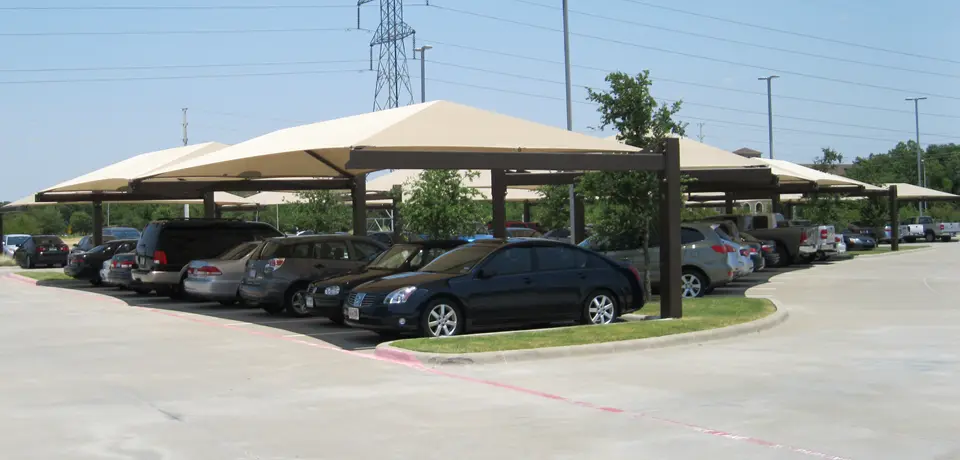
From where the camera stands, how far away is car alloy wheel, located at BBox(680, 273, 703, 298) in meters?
22.5

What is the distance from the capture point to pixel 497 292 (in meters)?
15.4

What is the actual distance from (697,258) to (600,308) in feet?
21.6

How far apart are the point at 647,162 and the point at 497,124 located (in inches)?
124

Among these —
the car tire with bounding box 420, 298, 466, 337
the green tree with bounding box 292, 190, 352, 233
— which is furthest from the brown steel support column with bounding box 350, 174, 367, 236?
the green tree with bounding box 292, 190, 352, 233

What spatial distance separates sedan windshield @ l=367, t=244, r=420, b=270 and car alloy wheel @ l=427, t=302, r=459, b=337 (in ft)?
9.72

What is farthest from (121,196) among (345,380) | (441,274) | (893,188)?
(893,188)

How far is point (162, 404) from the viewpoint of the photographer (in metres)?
10.3

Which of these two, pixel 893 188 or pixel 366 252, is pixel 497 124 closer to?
pixel 366 252

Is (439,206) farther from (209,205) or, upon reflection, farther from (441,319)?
(441,319)

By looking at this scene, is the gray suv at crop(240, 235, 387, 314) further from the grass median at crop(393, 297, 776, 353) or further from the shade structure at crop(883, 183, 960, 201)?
the shade structure at crop(883, 183, 960, 201)

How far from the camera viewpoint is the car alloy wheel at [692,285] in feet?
73.9

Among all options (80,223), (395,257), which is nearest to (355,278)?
(395,257)

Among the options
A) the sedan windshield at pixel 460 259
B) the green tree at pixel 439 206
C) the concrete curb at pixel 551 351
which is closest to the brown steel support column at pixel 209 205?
the green tree at pixel 439 206

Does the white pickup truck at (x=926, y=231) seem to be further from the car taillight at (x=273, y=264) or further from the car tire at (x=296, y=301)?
the car taillight at (x=273, y=264)
